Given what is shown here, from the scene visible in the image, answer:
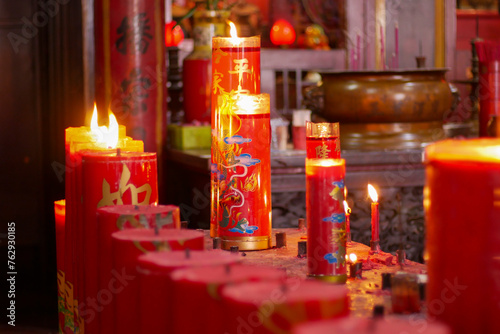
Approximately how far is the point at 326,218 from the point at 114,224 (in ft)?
1.06

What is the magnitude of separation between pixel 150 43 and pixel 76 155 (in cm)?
213

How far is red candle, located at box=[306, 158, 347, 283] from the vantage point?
1068 mm

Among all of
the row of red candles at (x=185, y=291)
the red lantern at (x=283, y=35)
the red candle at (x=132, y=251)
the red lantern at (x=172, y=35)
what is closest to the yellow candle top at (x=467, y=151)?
the row of red candles at (x=185, y=291)

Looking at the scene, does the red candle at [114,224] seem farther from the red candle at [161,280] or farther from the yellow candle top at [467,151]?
the yellow candle top at [467,151]

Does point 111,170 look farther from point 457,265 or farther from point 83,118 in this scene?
point 83,118

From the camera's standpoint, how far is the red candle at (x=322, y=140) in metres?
1.31

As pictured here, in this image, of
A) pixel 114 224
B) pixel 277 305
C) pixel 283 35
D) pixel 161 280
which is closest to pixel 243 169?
pixel 114 224

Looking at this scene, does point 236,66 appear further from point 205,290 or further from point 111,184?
point 205,290

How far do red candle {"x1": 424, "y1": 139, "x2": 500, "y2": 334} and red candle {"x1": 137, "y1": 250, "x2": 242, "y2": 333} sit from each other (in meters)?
0.20

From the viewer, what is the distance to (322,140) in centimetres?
131

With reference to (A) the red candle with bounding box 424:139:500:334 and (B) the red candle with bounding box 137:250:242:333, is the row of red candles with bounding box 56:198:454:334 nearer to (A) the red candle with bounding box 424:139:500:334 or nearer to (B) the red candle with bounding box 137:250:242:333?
(B) the red candle with bounding box 137:250:242:333

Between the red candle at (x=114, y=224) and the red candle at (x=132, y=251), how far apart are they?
0.10 ft

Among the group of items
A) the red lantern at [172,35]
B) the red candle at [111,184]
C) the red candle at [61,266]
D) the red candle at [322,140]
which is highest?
the red lantern at [172,35]

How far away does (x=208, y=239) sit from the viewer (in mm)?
1460
